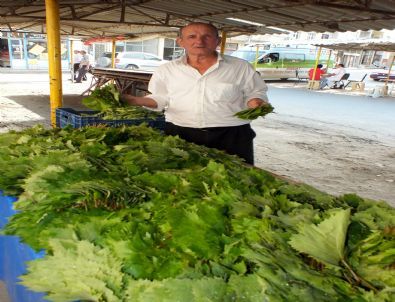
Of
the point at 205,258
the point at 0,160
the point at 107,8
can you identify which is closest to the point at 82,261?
the point at 205,258

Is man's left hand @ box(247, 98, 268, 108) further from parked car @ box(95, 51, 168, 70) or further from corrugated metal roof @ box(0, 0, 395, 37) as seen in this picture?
parked car @ box(95, 51, 168, 70)

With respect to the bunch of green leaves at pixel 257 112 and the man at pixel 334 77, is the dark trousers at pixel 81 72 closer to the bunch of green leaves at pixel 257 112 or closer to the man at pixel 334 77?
the man at pixel 334 77

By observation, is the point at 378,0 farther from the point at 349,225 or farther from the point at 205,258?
the point at 205,258

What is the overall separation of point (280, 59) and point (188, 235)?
1016 inches

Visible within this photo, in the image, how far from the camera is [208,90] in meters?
3.06

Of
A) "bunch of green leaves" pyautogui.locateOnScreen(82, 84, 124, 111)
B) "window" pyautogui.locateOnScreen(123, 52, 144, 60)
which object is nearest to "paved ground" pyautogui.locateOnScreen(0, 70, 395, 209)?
"bunch of green leaves" pyautogui.locateOnScreen(82, 84, 124, 111)

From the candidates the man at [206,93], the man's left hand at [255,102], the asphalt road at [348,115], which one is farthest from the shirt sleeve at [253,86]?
the asphalt road at [348,115]

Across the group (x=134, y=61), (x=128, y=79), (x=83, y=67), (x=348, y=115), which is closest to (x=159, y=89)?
(x=128, y=79)

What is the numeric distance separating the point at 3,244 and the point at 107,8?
7.45 meters

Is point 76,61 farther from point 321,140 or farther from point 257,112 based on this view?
point 257,112

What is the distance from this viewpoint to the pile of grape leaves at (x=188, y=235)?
1.12m

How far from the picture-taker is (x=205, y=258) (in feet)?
4.22

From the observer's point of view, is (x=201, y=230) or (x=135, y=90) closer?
(x=201, y=230)

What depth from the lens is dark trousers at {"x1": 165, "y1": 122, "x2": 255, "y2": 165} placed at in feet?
10.4
